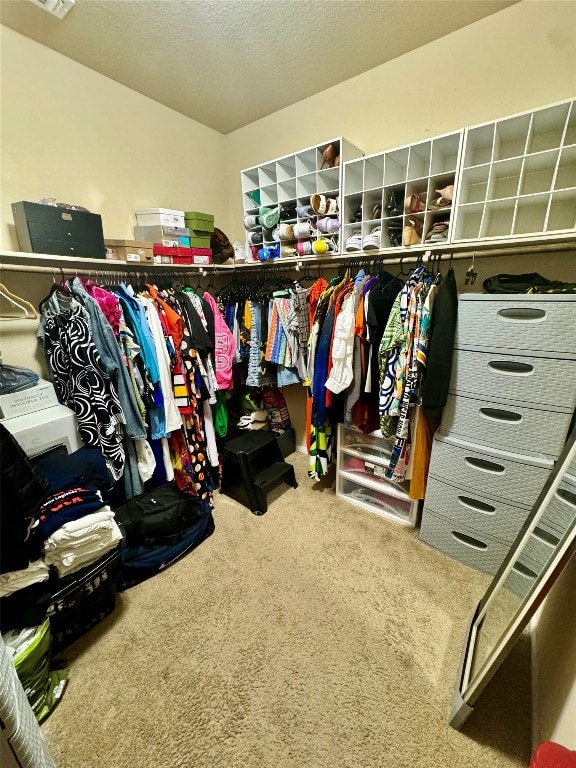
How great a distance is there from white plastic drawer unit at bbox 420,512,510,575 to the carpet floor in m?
0.06

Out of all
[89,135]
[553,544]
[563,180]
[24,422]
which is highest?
[89,135]

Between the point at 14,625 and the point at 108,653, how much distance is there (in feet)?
1.43

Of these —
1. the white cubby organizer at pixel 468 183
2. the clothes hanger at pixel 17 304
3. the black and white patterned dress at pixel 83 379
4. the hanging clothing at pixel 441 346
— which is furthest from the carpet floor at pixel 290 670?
the white cubby organizer at pixel 468 183

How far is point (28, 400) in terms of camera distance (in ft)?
4.81

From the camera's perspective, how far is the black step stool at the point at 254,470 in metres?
2.09

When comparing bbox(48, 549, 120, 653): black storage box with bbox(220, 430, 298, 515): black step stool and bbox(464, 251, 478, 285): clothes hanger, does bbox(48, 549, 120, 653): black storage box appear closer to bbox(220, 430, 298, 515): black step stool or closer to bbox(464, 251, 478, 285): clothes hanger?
bbox(220, 430, 298, 515): black step stool

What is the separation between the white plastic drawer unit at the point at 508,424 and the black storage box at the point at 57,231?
78.4 inches

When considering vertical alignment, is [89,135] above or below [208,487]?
above

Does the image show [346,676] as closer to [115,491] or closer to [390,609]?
[390,609]

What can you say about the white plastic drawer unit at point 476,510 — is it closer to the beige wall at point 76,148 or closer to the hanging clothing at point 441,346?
the hanging clothing at point 441,346

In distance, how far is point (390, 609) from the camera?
4.83 ft

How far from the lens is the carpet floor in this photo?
105 centimetres

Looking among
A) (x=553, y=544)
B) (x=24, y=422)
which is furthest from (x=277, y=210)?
(x=553, y=544)

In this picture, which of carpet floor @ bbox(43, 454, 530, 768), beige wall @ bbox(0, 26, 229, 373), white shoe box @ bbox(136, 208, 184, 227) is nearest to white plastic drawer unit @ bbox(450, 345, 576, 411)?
carpet floor @ bbox(43, 454, 530, 768)
